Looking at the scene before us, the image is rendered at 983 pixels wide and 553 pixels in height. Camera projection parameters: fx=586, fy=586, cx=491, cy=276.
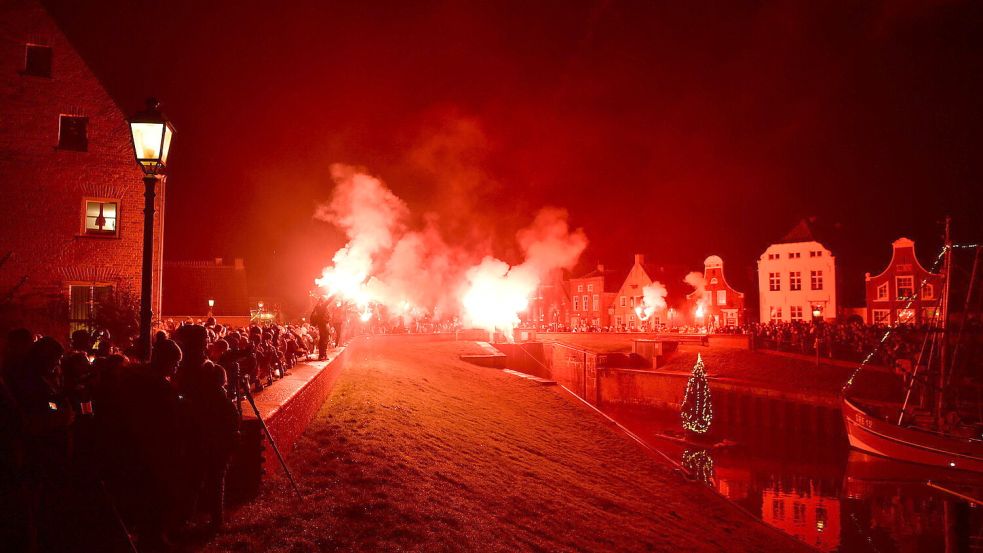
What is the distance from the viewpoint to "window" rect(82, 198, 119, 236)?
20000 mm

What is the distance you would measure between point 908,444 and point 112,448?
28359mm

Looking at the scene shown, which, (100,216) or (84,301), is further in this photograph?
(100,216)

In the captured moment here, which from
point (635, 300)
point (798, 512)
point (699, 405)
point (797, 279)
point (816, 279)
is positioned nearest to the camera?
point (798, 512)

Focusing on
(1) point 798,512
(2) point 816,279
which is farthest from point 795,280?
(1) point 798,512

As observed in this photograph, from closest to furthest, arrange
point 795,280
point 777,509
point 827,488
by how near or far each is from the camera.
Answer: point 777,509 < point 827,488 < point 795,280

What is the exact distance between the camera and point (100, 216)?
20250 millimetres

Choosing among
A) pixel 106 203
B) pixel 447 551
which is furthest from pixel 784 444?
pixel 106 203

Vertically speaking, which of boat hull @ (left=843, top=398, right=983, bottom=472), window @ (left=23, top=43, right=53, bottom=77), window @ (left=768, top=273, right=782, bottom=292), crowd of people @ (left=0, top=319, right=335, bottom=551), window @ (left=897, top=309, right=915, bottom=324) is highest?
window @ (left=23, top=43, right=53, bottom=77)

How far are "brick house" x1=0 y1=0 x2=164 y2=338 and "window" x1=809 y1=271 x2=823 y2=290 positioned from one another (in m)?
49.8

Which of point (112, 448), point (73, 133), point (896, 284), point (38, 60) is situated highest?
point (38, 60)

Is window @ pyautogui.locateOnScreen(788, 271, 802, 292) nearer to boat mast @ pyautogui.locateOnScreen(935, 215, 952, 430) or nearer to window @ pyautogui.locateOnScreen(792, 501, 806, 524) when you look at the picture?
boat mast @ pyautogui.locateOnScreen(935, 215, 952, 430)

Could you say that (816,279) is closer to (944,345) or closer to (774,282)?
(774,282)

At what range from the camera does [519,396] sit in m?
24.0

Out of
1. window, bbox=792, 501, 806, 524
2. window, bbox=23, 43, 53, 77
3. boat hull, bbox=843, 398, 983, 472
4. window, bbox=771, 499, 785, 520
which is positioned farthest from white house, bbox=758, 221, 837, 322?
window, bbox=23, 43, 53, 77
